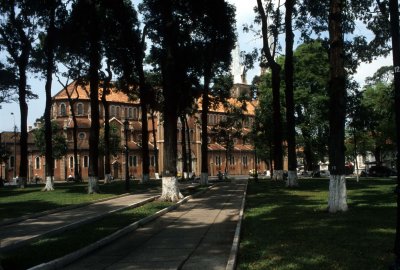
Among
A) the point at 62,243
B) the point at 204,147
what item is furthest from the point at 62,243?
the point at 204,147

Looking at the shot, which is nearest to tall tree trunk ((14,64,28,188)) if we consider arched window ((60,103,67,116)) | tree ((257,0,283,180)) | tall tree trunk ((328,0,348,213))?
tree ((257,0,283,180))

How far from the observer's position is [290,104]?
28.0 m

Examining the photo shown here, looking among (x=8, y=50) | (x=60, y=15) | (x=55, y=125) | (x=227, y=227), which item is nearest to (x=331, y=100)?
(x=227, y=227)

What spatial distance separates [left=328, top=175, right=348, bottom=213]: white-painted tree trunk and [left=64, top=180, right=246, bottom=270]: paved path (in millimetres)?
2914

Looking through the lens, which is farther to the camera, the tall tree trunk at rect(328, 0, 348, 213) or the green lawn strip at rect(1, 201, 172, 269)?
the tall tree trunk at rect(328, 0, 348, 213)

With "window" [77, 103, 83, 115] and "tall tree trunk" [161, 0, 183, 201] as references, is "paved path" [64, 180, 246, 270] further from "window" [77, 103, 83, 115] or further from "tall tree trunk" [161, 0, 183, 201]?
"window" [77, 103, 83, 115]

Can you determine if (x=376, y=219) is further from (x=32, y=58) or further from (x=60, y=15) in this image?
(x=32, y=58)

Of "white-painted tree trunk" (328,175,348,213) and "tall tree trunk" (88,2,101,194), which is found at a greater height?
"tall tree trunk" (88,2,101,194)

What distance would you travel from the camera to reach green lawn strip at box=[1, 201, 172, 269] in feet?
28.5

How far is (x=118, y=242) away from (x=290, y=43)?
20464 mm

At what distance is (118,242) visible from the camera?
36.5 feet

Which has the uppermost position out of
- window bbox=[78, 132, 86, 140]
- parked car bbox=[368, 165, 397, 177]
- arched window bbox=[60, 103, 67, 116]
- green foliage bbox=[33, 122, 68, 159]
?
arched window bbox=[60, 103, 67, 116]

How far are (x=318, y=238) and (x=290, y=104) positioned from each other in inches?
730

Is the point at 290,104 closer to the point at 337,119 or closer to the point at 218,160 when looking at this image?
the point at 337,119
